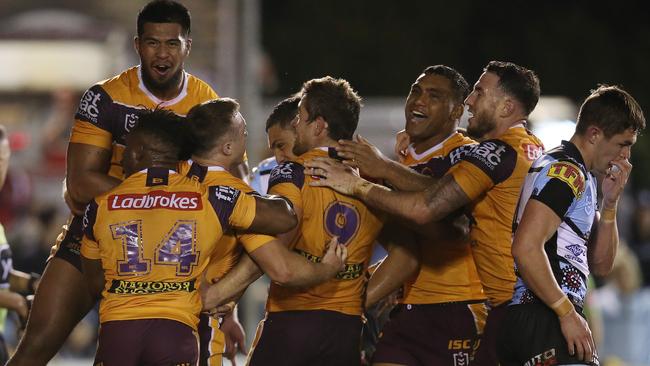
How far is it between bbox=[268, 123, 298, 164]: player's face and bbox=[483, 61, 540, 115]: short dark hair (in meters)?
1.45

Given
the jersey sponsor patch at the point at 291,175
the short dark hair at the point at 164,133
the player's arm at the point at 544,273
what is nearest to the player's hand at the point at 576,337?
the player's arm at the point at 544,273

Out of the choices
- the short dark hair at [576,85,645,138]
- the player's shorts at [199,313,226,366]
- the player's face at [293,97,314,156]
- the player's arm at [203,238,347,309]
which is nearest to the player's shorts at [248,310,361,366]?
the player's shorts at [199,313,226,366]

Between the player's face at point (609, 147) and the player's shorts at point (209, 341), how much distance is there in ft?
7.66

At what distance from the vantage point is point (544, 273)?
6.17 metres

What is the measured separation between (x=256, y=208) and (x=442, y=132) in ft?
5.46

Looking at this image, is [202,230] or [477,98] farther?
[477,98]

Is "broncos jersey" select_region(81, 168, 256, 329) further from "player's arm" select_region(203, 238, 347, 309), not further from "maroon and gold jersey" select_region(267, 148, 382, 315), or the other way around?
"maroon and gold jersey" select_region(267, 148, 382, 315)

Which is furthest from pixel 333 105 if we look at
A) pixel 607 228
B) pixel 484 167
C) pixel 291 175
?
pixel 607 228

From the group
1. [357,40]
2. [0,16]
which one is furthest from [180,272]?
[357,40]

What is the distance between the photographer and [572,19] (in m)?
33.0

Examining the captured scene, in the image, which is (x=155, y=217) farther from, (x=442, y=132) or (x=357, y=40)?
(x=357, y=40)

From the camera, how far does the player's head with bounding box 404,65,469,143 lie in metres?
7.59

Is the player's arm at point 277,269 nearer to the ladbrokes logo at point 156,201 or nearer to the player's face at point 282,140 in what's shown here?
the ladbrokes logo at point 156,201

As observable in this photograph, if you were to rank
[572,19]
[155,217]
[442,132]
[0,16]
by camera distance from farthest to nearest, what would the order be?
1. [572,19]
2. [0,16]
3. [442,132]
4. [155,217]
